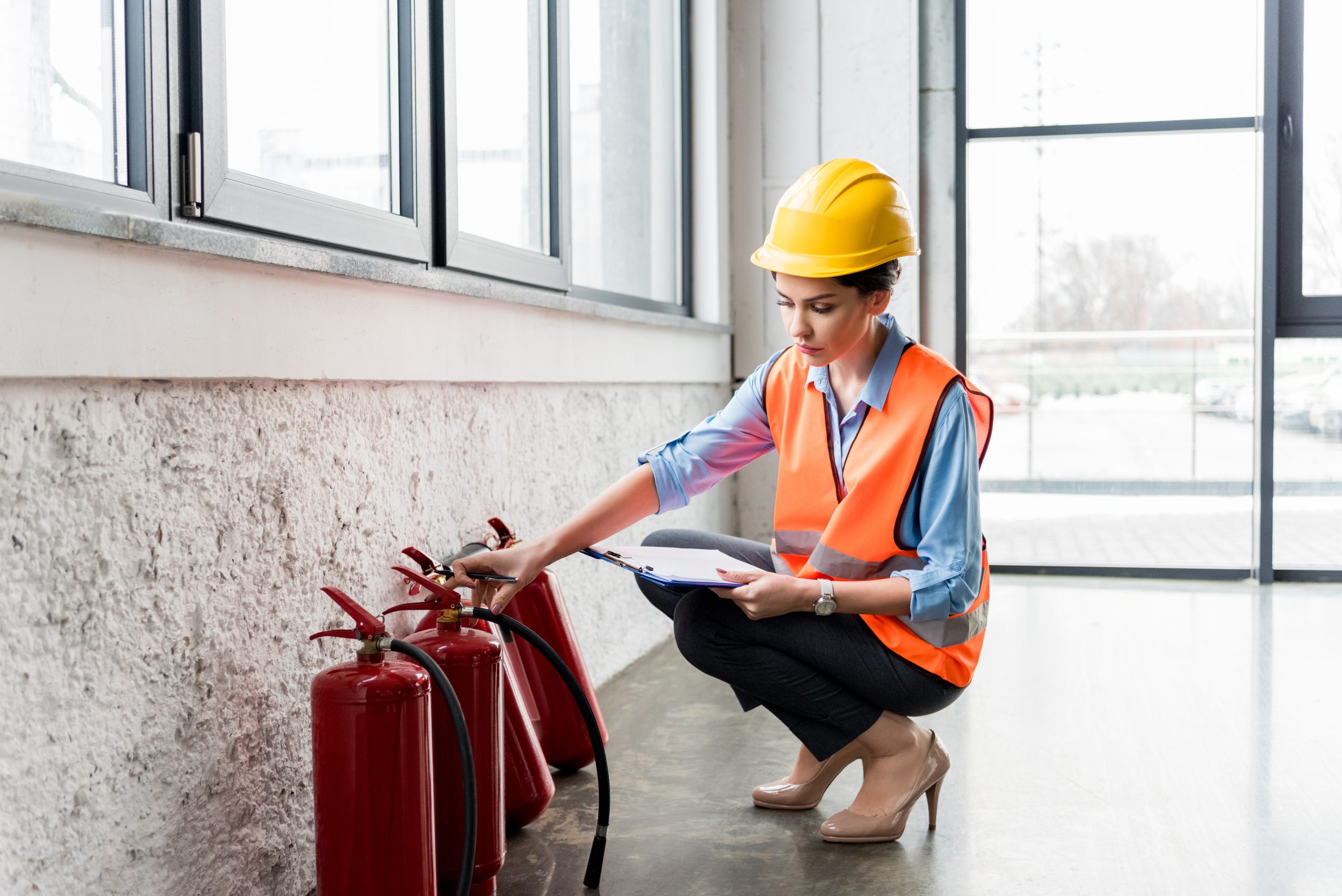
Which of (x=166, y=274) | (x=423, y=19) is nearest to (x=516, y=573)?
(x=166, y=274)

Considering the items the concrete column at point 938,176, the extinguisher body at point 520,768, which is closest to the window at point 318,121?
the extinguisher body at point 520,768

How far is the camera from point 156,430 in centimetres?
130

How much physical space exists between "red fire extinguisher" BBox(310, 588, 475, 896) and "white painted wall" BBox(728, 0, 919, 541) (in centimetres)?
295

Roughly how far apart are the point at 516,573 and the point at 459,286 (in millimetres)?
526

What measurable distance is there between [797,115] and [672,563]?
2886mm

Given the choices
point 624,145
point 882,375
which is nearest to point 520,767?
point 882,375

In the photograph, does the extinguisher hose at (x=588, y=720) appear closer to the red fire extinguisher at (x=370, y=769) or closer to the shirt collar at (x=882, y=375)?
the red fire extinguisher at (x=370, y=769)

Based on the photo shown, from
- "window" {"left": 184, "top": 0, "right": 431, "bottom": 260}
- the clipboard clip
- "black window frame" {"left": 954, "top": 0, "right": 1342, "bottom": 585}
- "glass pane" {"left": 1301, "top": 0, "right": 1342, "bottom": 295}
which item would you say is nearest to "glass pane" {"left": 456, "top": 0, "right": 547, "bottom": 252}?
"window" {"left": 184, "top": 0, "right": 431, "bottom": 260}

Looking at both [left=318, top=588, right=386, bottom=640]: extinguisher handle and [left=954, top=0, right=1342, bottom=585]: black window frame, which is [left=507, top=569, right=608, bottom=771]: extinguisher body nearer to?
[left=318, top=588, right=386, bottom=640]: extinguisher handle

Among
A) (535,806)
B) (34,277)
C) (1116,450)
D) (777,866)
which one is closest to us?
(34,277)

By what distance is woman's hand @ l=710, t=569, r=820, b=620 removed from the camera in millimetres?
1691

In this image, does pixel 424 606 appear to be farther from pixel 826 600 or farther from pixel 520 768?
pixel 826 600

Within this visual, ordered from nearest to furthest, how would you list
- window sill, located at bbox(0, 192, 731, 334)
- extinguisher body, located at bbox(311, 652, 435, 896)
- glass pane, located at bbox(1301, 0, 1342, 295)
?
1. window sill, located at bbox(0, 192, 731, 334)
2. extinguisher body, located at bbox(311, 652, 435, 896)
3. glass pane, located at bbox(1301, 0, 1342, 295)

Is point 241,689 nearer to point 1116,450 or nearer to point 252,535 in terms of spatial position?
point 252,535
